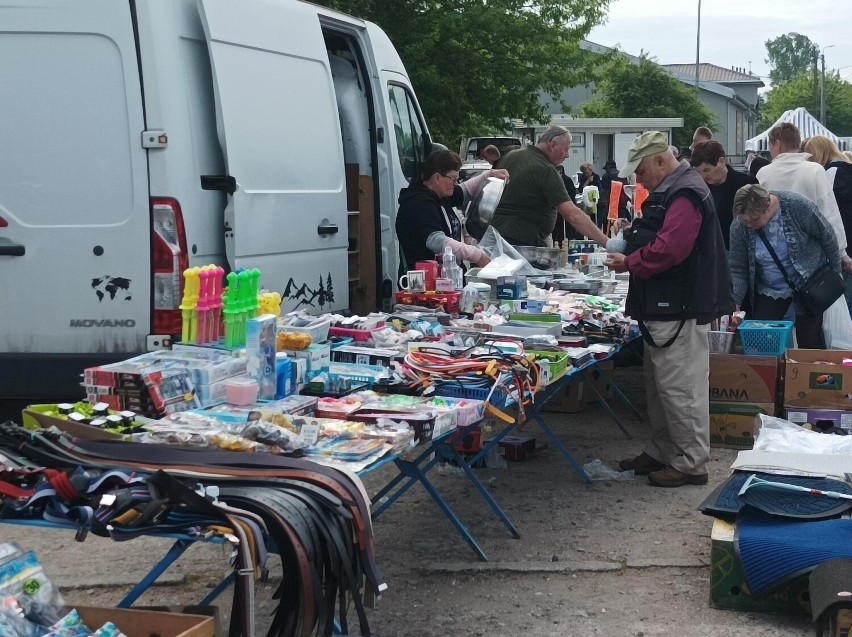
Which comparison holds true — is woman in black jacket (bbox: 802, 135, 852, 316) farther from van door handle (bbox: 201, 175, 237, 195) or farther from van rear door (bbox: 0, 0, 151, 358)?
van rear door (bbox: 0, 0, 151, 358)

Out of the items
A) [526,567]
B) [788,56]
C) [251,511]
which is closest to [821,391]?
[526,567]

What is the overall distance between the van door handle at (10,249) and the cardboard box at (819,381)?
14.0ft

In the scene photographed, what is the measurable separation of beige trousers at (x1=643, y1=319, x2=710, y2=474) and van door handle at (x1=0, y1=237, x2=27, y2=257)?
9.91 ft

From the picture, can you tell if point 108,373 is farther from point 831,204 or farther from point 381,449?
point 831,204

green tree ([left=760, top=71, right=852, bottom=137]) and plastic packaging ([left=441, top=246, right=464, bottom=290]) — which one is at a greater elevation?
green tree ([left=760, top=71, right=852, bottom=137])

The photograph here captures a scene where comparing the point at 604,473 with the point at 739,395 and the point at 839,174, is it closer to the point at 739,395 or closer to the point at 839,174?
the point at 739,395

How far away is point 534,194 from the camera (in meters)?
7.79

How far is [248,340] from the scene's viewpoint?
12.4 ft

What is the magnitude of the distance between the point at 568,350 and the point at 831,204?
3012 mm

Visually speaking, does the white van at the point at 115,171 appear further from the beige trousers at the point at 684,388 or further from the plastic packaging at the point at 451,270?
the beige trousers at the point at 684,388

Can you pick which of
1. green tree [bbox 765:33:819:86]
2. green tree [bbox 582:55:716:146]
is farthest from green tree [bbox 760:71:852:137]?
green tree [bbox 765:33:819:86]

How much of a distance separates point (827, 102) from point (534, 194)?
3124 inches

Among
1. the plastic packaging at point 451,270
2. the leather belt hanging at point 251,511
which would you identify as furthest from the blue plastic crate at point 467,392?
the plastic packaging at point 451,270

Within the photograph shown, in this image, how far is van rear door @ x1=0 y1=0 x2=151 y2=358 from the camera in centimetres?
471
